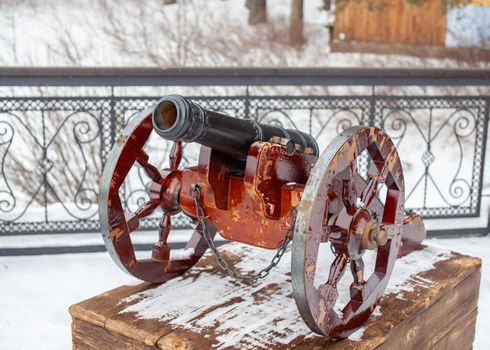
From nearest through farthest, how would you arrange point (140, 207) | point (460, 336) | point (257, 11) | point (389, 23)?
point (140, 207) < point (460, 336) < point (389, 23) < point (257, 11)

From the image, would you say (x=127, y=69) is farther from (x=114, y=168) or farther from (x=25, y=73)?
(x=114, y=168)

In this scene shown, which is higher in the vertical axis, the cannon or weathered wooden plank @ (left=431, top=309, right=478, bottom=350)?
the cannon

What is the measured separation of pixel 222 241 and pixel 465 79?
4.63 ft

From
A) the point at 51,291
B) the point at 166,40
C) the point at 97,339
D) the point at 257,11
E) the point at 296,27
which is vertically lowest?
the point at 51,291

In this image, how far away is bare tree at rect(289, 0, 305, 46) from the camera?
32.1 feet

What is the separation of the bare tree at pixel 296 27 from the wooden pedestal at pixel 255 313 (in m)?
8.01

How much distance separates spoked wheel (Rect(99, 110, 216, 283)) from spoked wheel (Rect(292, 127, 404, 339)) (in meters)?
0.44

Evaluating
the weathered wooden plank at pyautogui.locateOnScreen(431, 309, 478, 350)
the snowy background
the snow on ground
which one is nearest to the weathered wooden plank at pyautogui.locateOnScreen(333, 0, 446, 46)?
A: the snowy background

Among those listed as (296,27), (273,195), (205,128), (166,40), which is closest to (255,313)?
(273,195)

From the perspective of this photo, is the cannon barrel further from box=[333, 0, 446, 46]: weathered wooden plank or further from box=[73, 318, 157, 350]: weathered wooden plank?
box=[333, 0, 446, 46]: weathered wooden plank

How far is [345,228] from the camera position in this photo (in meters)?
1.49

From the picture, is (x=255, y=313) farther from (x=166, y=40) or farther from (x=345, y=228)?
(x=166, y=40)

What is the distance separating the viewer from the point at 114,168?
1622 mm

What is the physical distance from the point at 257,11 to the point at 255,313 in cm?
891
